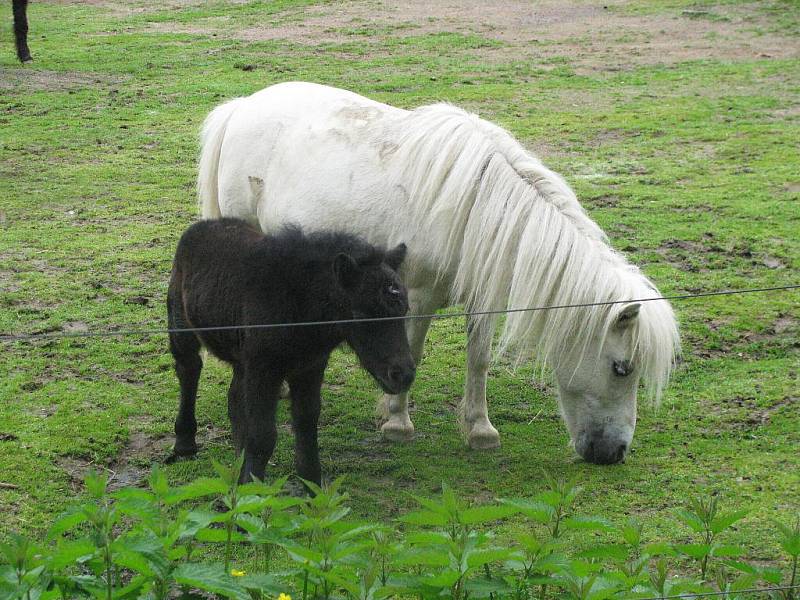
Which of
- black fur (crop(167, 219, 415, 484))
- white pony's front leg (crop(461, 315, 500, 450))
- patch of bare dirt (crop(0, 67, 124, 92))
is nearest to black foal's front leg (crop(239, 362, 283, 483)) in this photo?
black fur (crop(167, 219, 415, 484))

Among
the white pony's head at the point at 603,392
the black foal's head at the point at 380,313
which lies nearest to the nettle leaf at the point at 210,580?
the black foal's head at the point at 380,313

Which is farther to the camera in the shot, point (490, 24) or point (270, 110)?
point (490, 24)

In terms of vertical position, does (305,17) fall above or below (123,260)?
above

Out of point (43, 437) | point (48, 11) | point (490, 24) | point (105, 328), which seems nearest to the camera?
point (43, 437)

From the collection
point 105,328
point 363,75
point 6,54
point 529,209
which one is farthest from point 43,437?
point 6,54

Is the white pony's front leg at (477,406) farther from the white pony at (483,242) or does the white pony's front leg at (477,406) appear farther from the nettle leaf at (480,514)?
the nettle leaf at (480,514)

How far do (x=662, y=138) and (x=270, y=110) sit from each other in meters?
6.25

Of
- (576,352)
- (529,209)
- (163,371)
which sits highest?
(529,209)

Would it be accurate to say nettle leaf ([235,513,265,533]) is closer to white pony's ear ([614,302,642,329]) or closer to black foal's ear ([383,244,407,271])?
black foal's ear ([383,244,407,271])

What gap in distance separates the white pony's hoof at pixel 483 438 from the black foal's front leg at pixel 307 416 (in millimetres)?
1025

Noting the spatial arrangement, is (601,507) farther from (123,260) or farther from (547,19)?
(547,19)

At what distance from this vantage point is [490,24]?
1680 centimetres

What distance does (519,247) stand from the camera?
503cm

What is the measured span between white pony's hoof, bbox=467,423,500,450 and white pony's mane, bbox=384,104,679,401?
727 mm
